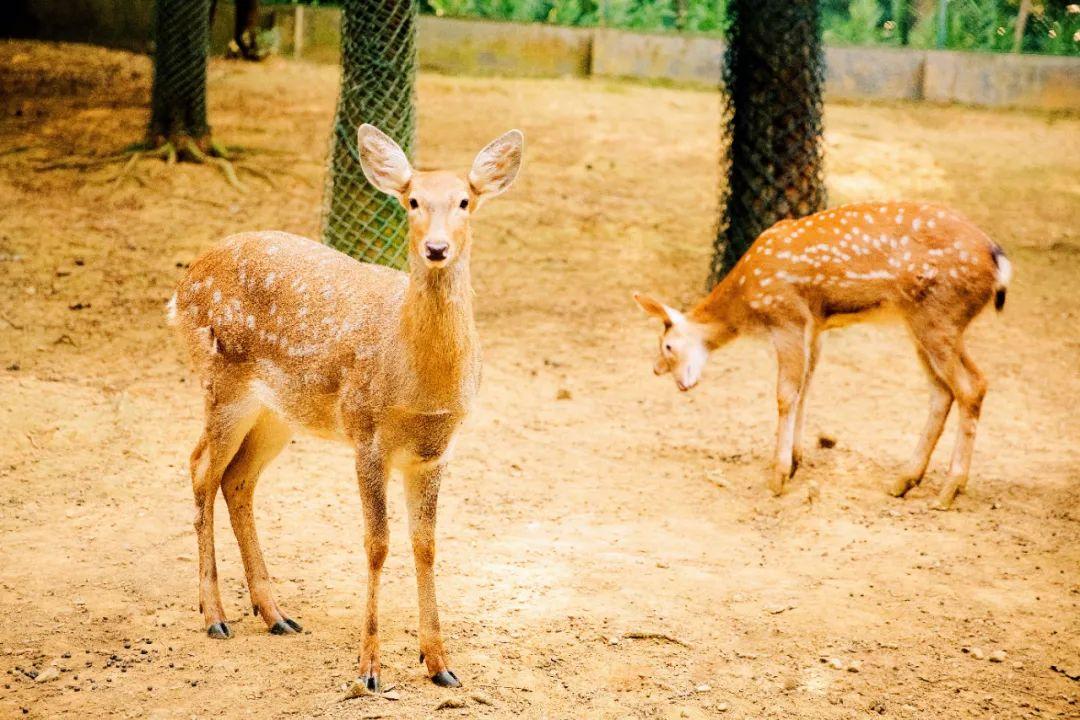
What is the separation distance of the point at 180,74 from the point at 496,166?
25.5 feet

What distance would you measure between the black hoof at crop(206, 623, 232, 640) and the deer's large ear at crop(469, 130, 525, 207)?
6.90 feet

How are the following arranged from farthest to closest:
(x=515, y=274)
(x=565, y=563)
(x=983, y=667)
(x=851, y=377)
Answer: (x=515, y=274) → (x=851, y=377) → (x=565, y=563) → (x=983, y=667)

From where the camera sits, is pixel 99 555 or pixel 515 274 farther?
pixel 515 274

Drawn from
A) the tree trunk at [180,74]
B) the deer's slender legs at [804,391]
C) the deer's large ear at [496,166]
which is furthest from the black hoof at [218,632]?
the tree trunk at [180,74]

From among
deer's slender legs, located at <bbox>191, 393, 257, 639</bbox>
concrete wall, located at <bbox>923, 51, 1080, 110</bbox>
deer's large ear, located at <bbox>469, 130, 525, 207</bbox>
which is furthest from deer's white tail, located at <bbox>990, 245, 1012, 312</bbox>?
concrete wall, located at <bbox>923, 51, 1080, 110</bbox>

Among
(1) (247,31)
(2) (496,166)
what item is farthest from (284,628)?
(1) (247,31)

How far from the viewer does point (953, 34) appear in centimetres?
1641

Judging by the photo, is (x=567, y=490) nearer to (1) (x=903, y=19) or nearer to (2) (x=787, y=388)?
(2) (x=787, y=388)

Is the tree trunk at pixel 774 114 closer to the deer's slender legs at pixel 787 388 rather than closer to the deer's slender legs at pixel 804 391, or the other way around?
the deer's slender legs at pixel 804 391

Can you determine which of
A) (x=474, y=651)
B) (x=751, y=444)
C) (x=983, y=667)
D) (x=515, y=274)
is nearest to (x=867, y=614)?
(x=983, y=667)

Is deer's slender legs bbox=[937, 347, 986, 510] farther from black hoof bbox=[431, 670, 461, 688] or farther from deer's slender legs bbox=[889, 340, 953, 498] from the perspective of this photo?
black hoof bbox=[431, 670, 461, 688]

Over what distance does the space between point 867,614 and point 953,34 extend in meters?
13.1

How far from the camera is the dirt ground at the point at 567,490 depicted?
4770 mm

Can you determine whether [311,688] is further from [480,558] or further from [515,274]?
[515,274]
